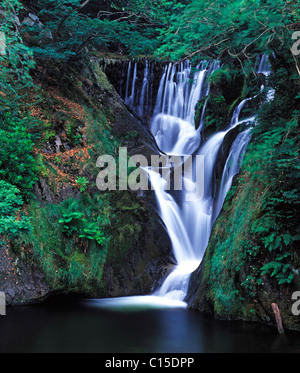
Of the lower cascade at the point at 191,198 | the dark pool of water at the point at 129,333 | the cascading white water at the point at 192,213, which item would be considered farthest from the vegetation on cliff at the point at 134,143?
the cascading white water at the point at 192,213

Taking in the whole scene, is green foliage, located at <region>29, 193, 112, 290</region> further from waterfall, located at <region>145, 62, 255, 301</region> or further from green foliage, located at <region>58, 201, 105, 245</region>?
waterfall, located at <region>145, 62, 255, 301</region>

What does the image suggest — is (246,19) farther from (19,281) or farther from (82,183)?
(19,281)

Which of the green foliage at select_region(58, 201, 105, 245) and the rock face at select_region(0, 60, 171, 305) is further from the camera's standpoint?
the green foliage at select_region(58, 201, 105, 245)

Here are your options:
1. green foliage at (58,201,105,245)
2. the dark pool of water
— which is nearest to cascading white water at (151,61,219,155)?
green foliage at (58,201,105,245)

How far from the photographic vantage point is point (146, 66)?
54.7 feet

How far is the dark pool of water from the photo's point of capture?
4918 mm

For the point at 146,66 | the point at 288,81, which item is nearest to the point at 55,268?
the point at 288,81

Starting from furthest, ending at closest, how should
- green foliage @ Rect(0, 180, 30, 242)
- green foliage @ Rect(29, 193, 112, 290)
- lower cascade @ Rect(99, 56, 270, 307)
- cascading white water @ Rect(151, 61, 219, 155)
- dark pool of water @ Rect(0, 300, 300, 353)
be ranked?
cascading white water @ Rect(151, 61, 219, 155)
lower cascade @ Rect(99, 56, 270, 307)
green foliage @ Rect(29, 193, 112, 290)
green foliage @ Rect(0, 180, 30, 242)
dark pool of water @ Rect(0, 300, 300, 353)

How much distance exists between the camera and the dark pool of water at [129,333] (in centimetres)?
492

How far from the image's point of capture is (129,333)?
5.62 meters

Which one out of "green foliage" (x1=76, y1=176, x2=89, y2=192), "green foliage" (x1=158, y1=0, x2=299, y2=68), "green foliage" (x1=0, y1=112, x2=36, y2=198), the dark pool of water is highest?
"green foliage" (x1=158, y1=0, x2=299, y2=68)

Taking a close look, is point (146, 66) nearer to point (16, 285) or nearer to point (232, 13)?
point (232, 13)

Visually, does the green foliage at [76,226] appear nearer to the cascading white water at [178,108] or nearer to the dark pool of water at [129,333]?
the dark pool of water at [129,333]
